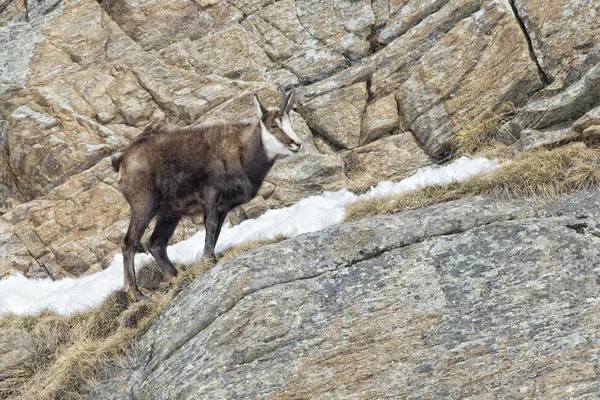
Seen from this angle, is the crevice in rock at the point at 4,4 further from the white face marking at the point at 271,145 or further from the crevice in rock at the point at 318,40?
the white face marking at the point at 271,145

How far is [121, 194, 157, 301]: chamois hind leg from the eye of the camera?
944cm

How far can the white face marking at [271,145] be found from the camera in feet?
32.9

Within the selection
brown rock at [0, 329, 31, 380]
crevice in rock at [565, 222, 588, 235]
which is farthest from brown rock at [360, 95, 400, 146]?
brown rock at [0, 329, 31, 380]

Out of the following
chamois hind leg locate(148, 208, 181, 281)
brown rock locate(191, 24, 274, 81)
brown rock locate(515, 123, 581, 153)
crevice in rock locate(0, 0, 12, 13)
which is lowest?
brown rock locate(515, 123, 581, 153)

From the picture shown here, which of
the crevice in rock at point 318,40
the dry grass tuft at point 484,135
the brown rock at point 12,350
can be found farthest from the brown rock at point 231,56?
the brown rock at point 12,350

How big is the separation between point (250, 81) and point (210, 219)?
5434 millimetres

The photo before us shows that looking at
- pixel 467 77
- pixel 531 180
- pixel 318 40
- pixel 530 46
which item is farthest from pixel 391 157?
pixel 531 180

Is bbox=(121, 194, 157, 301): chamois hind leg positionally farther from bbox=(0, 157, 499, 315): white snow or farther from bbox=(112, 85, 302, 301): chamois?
bbox=(0, 157, 499, 315): white snow

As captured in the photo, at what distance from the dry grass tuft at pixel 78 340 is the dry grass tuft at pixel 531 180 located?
2268mm

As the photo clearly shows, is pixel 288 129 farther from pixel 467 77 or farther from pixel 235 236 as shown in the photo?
pixel 467 77

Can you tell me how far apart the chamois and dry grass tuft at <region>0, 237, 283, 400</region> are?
0.77m

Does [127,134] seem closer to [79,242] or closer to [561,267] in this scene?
[79,242]

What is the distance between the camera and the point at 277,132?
10062mm

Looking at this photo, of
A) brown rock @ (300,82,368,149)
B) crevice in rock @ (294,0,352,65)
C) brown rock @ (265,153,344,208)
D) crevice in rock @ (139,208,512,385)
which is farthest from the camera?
crevice in rock @ (294,0,352,65)
